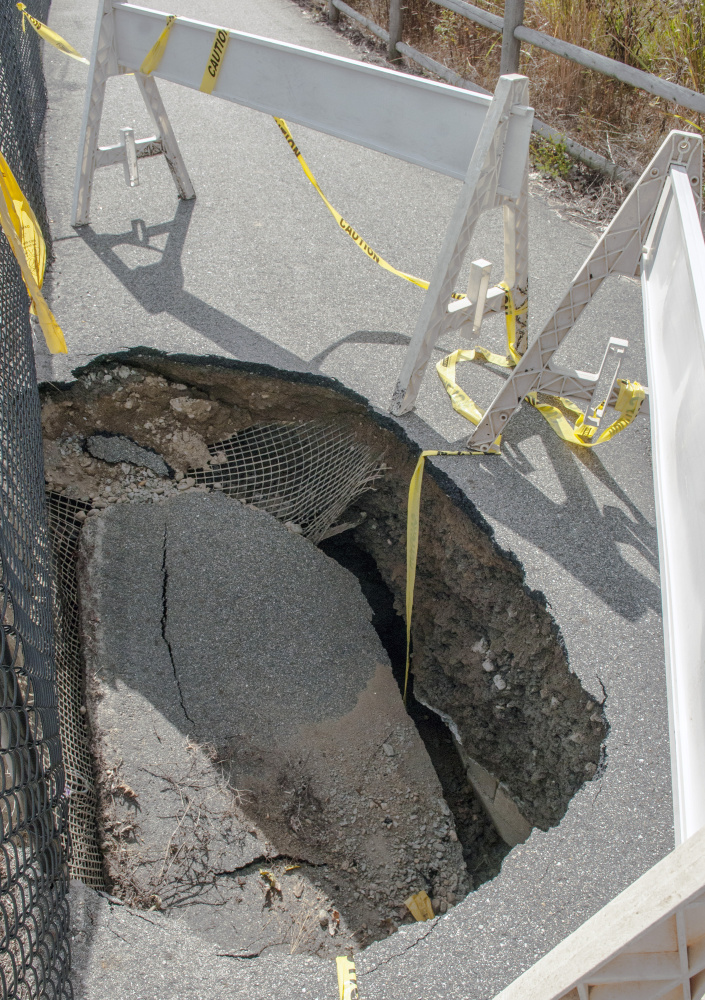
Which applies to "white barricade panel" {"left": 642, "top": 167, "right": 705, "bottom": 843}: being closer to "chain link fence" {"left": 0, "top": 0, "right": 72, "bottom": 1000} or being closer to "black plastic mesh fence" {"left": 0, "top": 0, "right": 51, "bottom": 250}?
"chain link fence" {"left": 0, "top": 0, "right": 72, "bottom": 1000}

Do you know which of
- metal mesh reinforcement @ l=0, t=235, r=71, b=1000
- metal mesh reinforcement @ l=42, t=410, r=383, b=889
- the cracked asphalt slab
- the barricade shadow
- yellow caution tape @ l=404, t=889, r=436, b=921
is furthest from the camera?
the barricade shadow

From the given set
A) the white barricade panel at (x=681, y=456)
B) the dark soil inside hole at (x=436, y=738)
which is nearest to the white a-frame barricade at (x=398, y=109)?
the white barricade panel at (x=681, y=456)

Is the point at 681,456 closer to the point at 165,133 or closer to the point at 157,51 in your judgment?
the point at 157,51

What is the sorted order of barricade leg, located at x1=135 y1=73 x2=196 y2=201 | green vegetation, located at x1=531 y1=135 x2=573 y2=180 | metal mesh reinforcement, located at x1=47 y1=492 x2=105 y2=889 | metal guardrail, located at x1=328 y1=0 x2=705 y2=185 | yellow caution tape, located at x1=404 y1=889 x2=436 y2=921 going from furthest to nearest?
green vegetation, located at x1=531 y1=135 x2=573 y2=180 → metal guardrail, located at x1=328 y1=0 x2=705 y2=185 → barricade leg, located at x1=135 y1=73 x2=196 y2=201 → yellow caution tape, located at x1=404 y1=889 x2=436 y2=921 → metal mesh reinforcement, located at x1=47 y1=492 x2=105 y2=889

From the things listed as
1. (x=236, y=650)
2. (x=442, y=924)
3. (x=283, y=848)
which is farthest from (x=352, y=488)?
(x=442, y=924)

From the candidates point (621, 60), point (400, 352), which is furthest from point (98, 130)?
point (621, 60)

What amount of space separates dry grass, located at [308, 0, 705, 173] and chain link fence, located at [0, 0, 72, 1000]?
437 cm

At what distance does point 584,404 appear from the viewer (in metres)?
3.62

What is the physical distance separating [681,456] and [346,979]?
5.18 feet

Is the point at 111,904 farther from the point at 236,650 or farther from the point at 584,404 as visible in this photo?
the point at 584,404

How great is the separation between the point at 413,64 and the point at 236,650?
21.7 ft

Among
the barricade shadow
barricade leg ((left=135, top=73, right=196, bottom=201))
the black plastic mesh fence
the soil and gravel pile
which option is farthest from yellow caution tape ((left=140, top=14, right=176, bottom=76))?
the soil and gravel pile

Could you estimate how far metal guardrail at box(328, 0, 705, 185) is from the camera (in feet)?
14.9

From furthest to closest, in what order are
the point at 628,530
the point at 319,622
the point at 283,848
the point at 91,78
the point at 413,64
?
the point at 413,64 → the point at 91,78 → the point at 319,622 → the point at 628,530 → the point at 283,848
